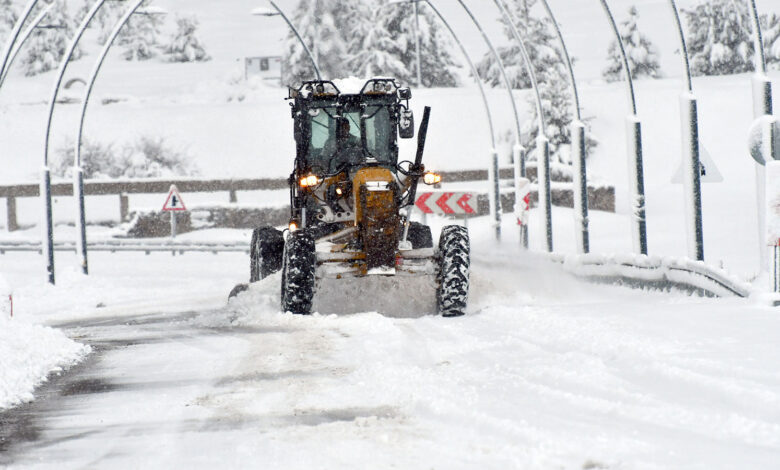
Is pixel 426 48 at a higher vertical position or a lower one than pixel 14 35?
higher

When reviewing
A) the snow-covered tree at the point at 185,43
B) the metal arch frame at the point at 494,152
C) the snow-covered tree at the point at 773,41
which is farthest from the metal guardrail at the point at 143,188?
the snow-covered tree at the point at 185,43

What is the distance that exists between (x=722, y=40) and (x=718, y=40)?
0.26 metres

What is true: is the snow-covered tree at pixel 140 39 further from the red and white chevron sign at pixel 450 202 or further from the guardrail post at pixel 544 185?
the guardrail post at pixel 544 185

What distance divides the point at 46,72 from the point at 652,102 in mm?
62654

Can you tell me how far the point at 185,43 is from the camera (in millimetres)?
116375

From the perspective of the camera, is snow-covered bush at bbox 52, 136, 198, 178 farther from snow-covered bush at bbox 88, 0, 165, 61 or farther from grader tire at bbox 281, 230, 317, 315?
snow-covered bush at bbox 88, 0, 165, 61

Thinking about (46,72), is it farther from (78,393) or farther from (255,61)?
(78,393)

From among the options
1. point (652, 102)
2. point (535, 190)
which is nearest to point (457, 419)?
point (535, 190)

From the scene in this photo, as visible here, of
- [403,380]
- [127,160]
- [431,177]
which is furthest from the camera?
[127,160]

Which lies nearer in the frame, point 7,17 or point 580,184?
point 580,184

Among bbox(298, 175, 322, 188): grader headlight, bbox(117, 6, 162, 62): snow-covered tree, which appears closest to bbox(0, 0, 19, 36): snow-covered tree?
bbox(117, 6, 162, 62): snow-covered tree

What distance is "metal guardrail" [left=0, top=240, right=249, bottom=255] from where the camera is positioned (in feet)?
107

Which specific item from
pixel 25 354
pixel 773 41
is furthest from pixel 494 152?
pixel 773 41

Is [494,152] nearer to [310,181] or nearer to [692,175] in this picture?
[692,175]
